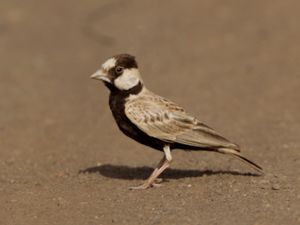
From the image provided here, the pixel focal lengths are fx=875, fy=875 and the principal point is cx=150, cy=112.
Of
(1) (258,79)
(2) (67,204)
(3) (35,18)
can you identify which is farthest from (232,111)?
(3) (35,18)

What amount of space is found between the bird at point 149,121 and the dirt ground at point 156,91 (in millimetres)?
477

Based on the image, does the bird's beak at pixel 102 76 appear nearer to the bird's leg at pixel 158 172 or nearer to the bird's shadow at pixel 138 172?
the bird's leg at pixel 158 172

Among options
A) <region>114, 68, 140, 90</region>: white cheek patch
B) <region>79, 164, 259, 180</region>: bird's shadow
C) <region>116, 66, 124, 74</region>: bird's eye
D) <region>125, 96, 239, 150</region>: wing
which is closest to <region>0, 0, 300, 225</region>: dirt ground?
<region>79, 164, 259, 180</region>: bird's shadow

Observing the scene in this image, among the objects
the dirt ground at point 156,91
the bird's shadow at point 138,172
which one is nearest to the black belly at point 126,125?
the dirt ground at point 156,91

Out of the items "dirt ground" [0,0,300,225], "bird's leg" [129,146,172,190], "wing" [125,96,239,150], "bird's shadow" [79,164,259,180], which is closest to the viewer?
"dirt ground" [0,0,300,225]

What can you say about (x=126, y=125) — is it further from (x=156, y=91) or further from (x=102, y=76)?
(x=156, y=91)

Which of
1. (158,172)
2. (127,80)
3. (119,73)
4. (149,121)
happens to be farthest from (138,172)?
(119,73)

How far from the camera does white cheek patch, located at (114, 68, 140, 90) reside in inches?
467

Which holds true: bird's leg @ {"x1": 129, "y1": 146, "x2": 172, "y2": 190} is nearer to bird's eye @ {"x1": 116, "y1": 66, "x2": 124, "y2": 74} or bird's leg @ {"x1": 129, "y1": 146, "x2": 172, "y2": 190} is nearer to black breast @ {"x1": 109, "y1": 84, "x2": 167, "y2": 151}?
black breast @ {"x1": 109, "y1": 84, "x2": 167, "y2": 151}

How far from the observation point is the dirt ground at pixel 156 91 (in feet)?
35.8

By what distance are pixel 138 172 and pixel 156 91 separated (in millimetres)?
6491

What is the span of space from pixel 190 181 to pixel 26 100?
8.08 meters

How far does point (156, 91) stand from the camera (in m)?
19.5

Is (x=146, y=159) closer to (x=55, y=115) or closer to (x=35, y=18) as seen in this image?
(x=55, y=115)
